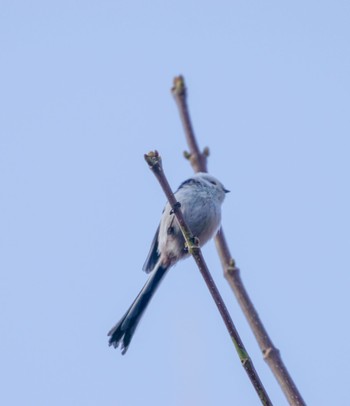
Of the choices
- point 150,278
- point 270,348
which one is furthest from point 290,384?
point 150,278

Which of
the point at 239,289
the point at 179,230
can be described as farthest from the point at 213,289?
the point at 179,230

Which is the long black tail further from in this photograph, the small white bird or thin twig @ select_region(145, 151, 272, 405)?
thin twig @ select_region(145, 151, 272, 405)

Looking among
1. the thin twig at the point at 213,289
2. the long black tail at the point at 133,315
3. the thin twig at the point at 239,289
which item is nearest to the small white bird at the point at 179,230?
the long black tail at the point at 133,315

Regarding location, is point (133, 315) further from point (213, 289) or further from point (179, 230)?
point (213, 289)

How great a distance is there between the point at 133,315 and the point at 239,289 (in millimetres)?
1585

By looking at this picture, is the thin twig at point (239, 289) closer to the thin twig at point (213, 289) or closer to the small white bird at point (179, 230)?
the thin twig at point (213, 289)

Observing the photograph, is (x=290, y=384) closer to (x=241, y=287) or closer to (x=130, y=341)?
(x=241, y=287)

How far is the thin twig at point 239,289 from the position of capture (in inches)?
83.9

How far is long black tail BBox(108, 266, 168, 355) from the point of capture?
142 inches

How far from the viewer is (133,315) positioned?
3.89m

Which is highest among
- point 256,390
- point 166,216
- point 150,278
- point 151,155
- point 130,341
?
point 166,216

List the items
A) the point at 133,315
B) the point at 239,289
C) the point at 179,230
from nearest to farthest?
the point at 239,289 → the point at 133,315 → the point at 179,230

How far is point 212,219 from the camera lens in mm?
4477

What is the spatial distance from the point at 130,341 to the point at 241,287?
1326mm
